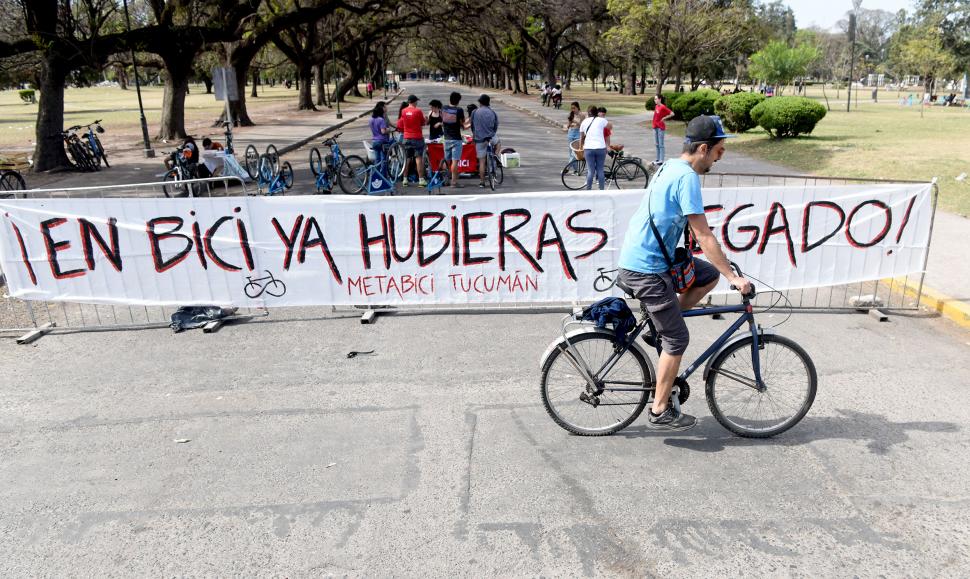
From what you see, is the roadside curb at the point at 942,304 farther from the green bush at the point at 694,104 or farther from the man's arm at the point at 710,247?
the green bush at the point at 694,104

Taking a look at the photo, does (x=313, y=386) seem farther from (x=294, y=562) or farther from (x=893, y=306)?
(x=893, y=306)

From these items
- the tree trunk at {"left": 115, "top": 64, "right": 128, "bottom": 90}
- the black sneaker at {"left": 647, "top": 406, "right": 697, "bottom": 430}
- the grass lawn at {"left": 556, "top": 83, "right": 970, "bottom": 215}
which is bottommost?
the black sneaker at {"left": 647, "top": 406, "right": 697, "bottom": 430}

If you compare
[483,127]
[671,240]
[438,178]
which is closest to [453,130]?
[483,127]

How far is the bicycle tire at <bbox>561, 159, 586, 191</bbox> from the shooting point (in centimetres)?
1475

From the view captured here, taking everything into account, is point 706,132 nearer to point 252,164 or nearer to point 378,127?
point 378,127

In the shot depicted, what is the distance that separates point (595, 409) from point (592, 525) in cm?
113

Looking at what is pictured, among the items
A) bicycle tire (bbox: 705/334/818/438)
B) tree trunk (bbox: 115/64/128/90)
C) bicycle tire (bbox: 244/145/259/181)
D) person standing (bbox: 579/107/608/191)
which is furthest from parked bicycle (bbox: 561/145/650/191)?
tree trunk (bbox: 115/64/128/90)

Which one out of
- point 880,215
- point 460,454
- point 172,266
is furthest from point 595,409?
point 172,266

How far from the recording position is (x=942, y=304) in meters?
6.96

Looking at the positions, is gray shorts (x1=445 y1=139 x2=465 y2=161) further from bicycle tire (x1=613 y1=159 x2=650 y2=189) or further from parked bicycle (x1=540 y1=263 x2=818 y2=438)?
parked bicycle (x1=540 y1=263 x2=818 y2=438)

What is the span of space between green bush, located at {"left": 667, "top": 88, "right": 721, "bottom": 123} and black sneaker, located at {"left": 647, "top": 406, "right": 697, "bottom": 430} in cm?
2684

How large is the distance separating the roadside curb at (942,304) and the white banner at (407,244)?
1.38ft

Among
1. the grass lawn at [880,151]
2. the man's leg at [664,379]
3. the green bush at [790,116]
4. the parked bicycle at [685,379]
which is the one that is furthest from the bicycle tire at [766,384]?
the green bush at [790,116]

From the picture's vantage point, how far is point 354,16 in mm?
43250
